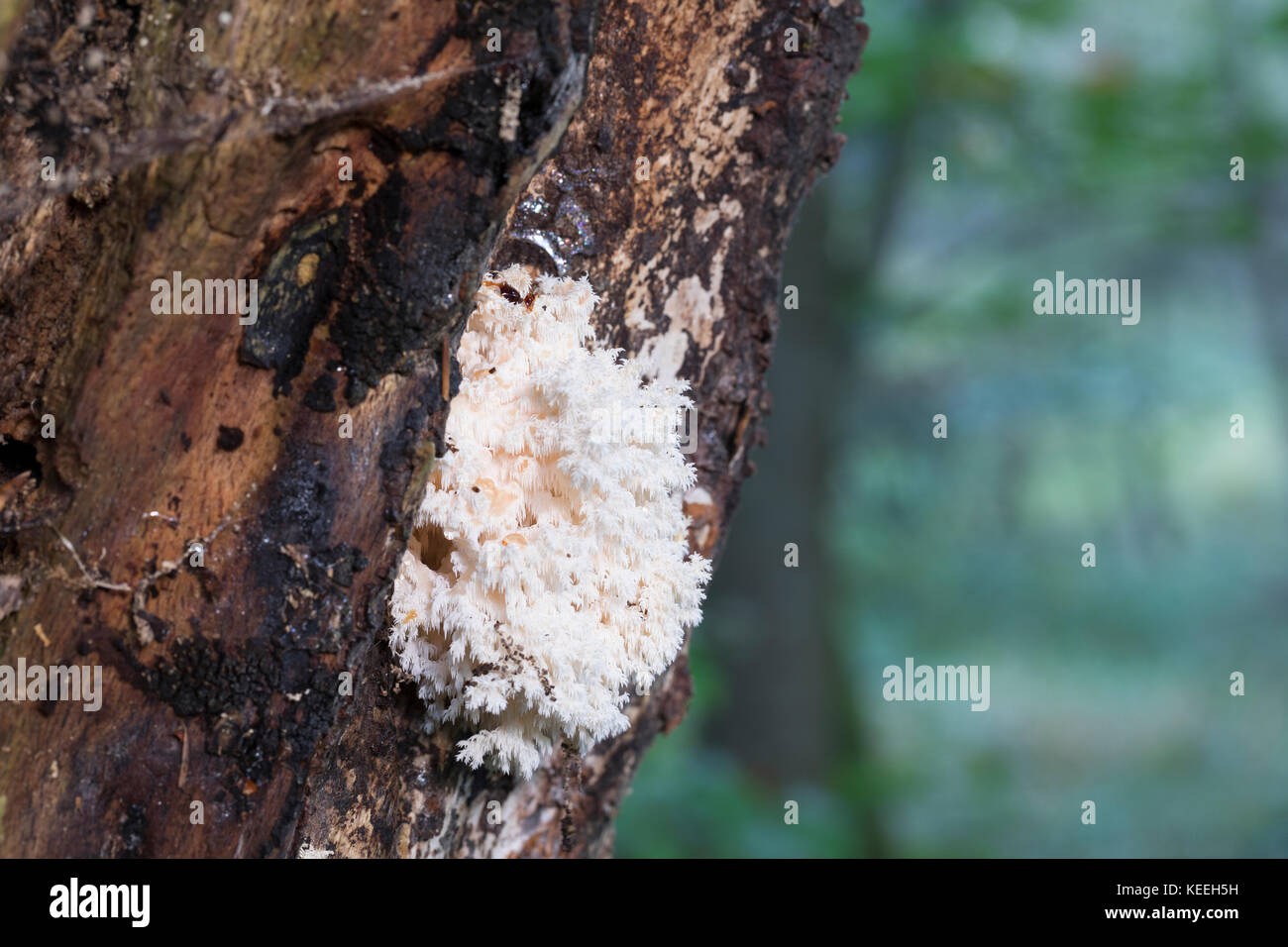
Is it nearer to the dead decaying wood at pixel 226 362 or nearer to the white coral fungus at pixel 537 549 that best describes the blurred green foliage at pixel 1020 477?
the white coral fungus at pixel 537 549

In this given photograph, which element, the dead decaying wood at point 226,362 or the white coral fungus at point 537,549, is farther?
the white coral fungus at point 537,549

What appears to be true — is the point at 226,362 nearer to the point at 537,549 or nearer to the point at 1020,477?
the point at 537,549

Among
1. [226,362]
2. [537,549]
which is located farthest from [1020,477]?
[226,362]

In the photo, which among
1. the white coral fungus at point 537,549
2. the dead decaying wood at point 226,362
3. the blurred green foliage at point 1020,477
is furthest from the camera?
the blurred green foliage at point 1020,477

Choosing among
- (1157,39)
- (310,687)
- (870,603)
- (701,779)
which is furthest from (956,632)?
(310,687)

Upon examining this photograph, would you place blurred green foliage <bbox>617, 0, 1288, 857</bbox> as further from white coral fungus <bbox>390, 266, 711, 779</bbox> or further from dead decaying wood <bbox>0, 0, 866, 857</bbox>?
dead decaying wood <bbox>0, 0, 866, 857</bbox>

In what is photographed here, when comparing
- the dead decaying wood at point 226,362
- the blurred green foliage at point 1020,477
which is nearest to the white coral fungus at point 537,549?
the dead decaying wood at point 226,362
